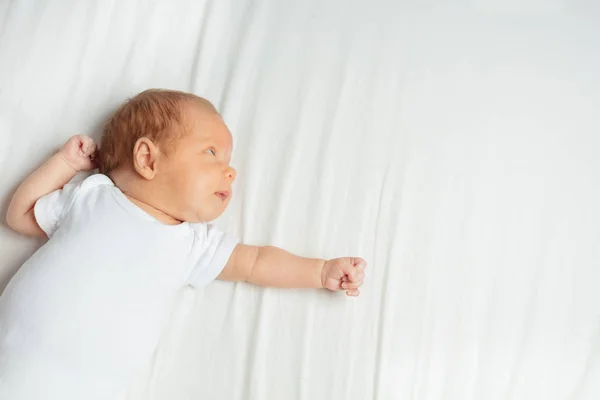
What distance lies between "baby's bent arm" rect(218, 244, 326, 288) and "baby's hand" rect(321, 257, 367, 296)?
0.02 m

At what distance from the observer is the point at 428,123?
4.29ft

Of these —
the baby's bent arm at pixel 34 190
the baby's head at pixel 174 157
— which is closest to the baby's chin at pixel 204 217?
the baby's head at pixel 174 157

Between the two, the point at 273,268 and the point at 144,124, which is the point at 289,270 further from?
the point at 144,124

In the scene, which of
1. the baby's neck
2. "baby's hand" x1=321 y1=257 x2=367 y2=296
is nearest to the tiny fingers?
"baby's hand" x1=321 y1=257 x2=367 y2=296

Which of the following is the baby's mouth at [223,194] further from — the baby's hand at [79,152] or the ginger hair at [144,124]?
the baby's hand at [79,152]

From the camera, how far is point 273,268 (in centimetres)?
121

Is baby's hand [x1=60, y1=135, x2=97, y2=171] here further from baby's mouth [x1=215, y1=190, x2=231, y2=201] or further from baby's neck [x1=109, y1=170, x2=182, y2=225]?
baby's mouth [x1=215, y1=190, x2=231, y2=201]

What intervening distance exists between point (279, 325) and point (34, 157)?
0.54 meters

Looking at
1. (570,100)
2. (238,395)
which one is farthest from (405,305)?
Result: (570,100)

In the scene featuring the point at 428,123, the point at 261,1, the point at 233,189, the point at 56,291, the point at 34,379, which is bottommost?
the point at 34,379

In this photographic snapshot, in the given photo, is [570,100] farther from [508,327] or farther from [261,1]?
[261,1]

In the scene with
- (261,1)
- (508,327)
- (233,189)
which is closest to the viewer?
(508,327)

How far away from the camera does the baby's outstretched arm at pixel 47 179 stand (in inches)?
48.4

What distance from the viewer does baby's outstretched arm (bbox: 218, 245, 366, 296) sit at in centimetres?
118
